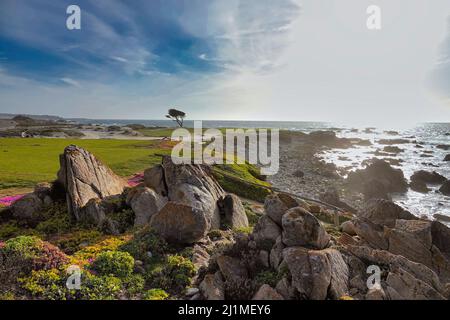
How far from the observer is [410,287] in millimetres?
8344

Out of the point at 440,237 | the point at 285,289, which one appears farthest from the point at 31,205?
the point at 440,237

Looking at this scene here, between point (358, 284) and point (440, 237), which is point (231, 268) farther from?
point (440, 237)

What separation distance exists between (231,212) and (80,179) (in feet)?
31.1

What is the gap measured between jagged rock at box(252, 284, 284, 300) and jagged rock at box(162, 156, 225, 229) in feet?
20.5

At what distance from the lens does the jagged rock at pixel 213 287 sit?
863cm

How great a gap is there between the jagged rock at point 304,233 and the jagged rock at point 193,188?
17.1 feet

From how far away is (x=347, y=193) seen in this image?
41.1 m

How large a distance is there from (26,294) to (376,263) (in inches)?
453

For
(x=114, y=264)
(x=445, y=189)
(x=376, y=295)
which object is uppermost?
(x=376, y=295)

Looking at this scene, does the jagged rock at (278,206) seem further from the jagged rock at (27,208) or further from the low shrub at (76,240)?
the jagged rock at (27,208)

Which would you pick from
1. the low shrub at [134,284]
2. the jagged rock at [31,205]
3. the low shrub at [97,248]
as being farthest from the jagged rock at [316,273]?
the jagged rock at [31,205]

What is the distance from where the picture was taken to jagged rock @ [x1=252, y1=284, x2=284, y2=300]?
25.7 feet
